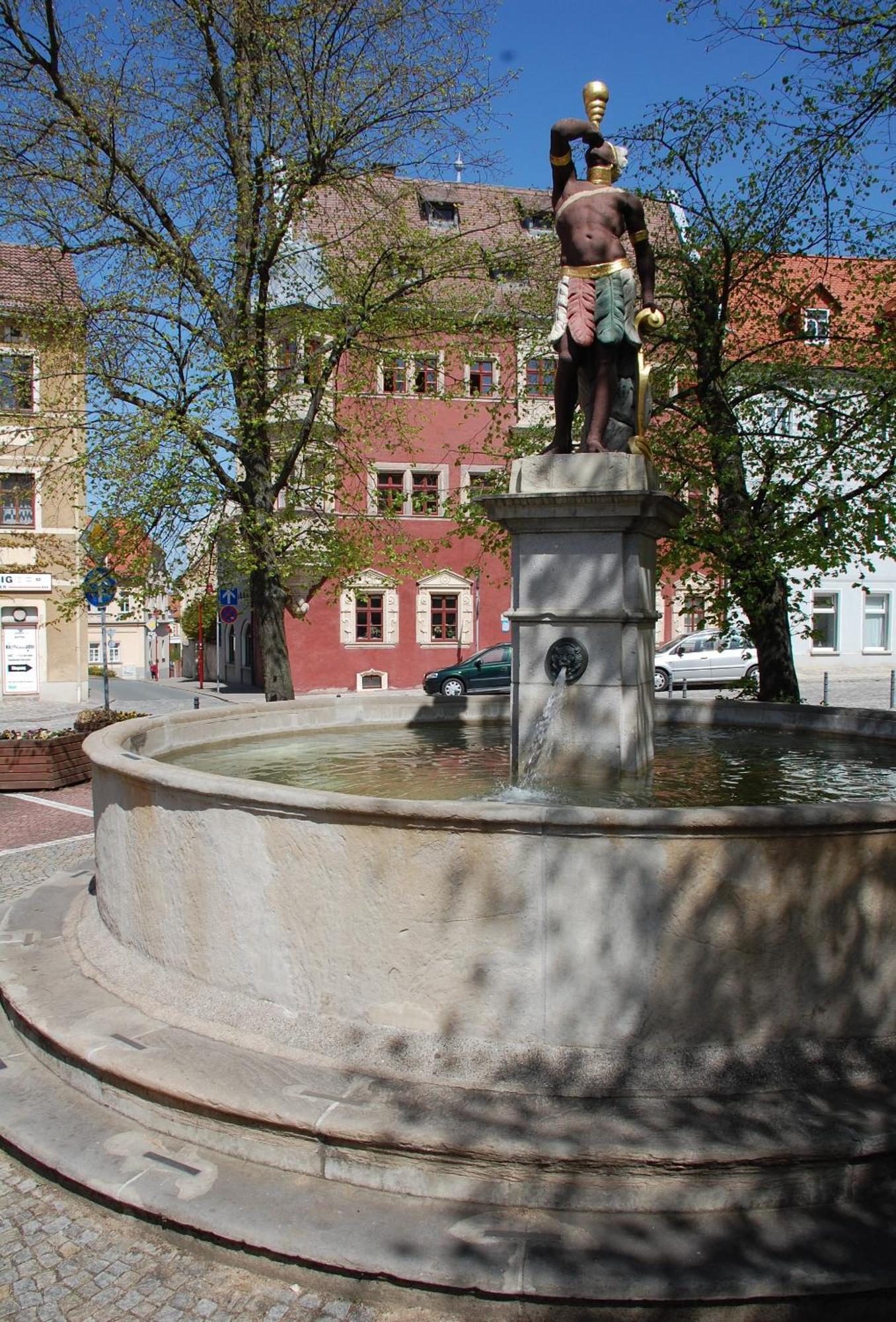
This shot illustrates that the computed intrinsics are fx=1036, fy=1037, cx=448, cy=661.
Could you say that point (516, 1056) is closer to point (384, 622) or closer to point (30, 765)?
point (30, 765)

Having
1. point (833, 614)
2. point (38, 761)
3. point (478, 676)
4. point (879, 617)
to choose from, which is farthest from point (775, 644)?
point (879, 617)

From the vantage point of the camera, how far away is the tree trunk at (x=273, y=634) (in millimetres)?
16281

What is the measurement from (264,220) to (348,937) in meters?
13.6

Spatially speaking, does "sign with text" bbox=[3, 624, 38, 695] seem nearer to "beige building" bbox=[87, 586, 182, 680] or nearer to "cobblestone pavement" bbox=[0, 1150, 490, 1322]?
"beige building" bbox=[87, 586, 182, 680]

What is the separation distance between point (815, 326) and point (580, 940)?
521 inches

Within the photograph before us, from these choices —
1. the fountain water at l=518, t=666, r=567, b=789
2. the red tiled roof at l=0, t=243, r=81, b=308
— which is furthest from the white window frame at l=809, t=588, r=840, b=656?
the fountain water at l=518, t=666, r=567, b=789

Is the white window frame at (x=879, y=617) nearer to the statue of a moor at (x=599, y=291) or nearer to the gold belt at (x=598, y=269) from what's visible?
the statue of a moor at (x=599, y=291)

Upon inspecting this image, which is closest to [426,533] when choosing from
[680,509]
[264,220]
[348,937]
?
Answer: [264,220]

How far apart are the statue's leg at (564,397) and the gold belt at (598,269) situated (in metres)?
0.38

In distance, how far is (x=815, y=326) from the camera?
14.5 meters

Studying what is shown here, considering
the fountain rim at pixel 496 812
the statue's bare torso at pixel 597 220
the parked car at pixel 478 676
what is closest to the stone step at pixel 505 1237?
the fountain rim at pixel 496 812

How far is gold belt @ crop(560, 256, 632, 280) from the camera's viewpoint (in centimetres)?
618

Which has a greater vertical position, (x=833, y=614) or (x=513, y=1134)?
(x=833, y=614)

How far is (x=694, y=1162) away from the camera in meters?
3.06
